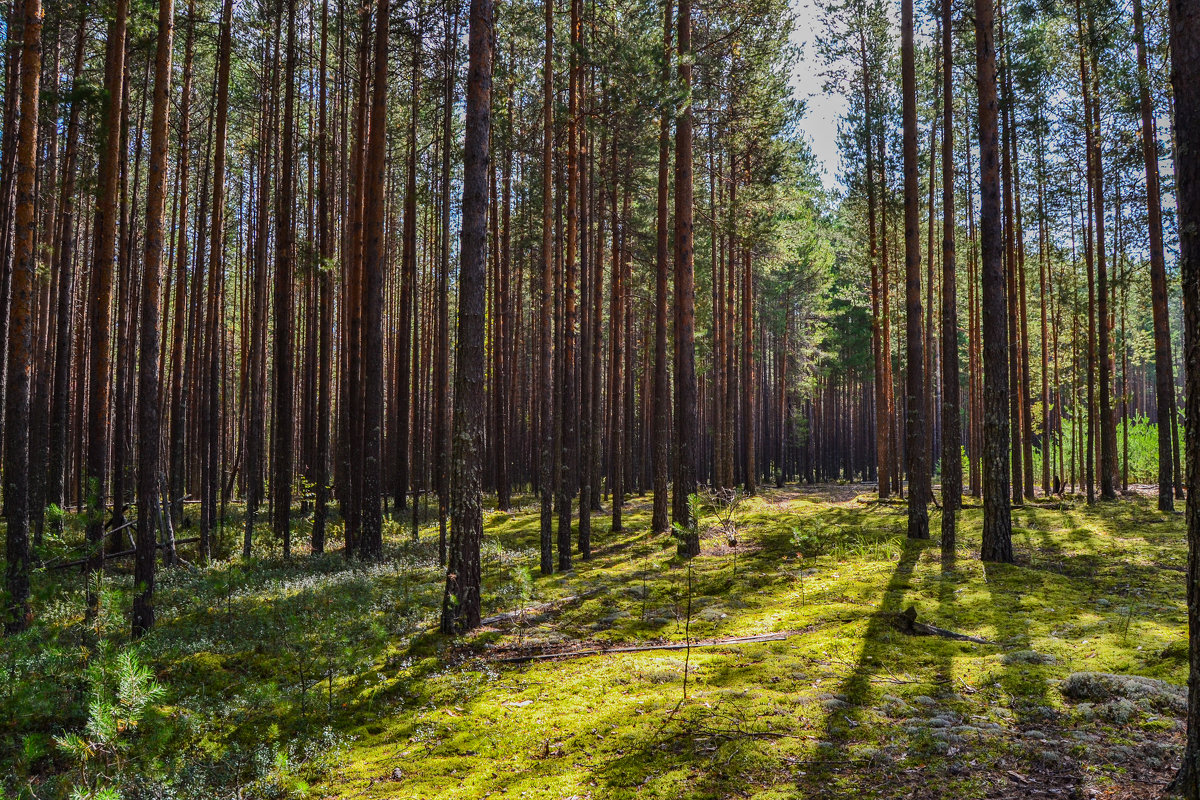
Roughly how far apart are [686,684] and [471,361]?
4370mm

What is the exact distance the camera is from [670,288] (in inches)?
1067

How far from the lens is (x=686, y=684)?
5391 mm

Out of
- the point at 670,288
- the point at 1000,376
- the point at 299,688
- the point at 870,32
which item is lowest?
the point at 299,688

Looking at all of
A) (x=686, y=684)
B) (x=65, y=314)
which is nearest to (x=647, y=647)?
(x=686, y=684)

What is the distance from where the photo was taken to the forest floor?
12.7 ft

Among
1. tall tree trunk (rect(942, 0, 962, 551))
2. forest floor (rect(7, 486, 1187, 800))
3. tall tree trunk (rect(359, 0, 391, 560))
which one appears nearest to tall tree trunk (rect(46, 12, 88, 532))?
tall tree trunk (rect(359, 0, 391, 560))

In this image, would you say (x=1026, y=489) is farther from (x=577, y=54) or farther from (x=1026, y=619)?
(x=577, y=54)

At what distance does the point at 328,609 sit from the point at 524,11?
13850mm

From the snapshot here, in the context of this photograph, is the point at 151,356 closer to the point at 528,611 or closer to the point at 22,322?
the point at 22,322

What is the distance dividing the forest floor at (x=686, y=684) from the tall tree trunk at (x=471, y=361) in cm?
58

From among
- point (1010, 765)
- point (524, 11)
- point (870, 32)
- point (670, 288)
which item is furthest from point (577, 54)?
point (670, 288)

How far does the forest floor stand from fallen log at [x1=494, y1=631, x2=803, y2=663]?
57 mm

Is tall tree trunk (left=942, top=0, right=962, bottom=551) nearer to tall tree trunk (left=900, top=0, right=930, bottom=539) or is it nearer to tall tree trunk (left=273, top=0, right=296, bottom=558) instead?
tall tree trunk (left=900, top=0, right=930, bottom=539)

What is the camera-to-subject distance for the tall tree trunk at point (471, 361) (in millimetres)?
7684
